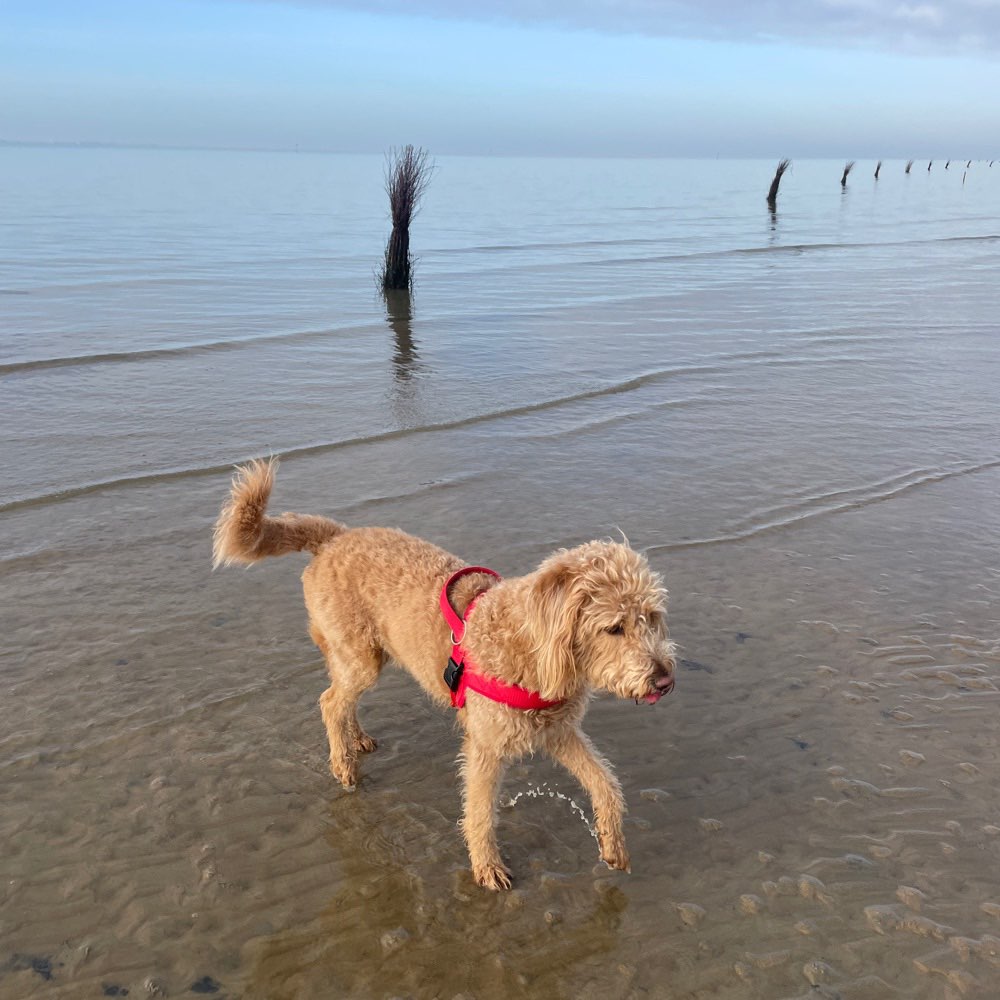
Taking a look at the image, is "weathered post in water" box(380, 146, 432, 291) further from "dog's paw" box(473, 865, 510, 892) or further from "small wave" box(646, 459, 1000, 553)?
"dog's paw" box(473, 865, 510, 892)

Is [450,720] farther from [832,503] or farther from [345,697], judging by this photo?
[832,503]

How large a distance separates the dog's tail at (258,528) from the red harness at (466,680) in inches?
33.7

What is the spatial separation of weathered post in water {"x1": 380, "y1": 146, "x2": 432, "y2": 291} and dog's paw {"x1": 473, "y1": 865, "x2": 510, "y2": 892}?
1544 cm

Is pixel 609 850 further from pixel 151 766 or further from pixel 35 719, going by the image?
pixel 35 719

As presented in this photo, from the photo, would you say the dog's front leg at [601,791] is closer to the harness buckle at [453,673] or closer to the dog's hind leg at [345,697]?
the harness buckle at [453,673]

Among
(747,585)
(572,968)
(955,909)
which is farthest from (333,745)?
(747,585)

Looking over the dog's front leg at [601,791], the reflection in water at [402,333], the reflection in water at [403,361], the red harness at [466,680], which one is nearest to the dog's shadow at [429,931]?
the dog's front leg at [601,791]

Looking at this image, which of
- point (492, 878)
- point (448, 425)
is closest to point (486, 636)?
point (492, 878)

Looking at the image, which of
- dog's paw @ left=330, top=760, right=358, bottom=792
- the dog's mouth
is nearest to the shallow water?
dog's paw @ left=330, top=760, right=358, bottom=792

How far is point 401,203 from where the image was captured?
17500 millimetres

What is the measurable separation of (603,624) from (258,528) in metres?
1.84

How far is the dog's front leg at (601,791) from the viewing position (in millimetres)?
3641

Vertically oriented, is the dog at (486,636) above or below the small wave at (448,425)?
above

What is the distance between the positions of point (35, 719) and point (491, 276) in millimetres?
18678
